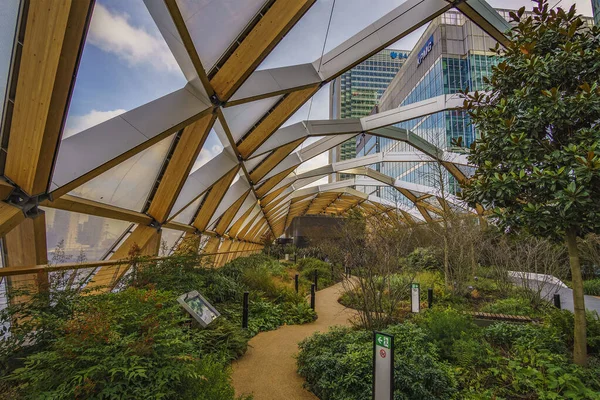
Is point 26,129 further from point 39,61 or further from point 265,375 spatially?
point 265,375

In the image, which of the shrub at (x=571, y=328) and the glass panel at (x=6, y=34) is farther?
the shrub at (x=571, y=328)

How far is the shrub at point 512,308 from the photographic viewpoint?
23.0 ft

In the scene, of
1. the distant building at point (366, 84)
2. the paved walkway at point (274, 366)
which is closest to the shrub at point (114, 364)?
the paved walkway at point (274, 366)

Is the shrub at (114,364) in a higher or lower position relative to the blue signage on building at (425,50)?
lower

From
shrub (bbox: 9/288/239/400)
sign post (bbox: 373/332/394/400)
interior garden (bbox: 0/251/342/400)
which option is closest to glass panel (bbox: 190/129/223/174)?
interior garden (bbox: 0/251/342/400)

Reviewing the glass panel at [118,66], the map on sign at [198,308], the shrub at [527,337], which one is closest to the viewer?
the glass panel at [118,66]

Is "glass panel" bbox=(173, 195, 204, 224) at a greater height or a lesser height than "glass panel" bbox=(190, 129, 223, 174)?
lesser

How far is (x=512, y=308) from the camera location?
24.0 feet

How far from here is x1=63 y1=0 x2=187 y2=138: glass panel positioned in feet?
12.8

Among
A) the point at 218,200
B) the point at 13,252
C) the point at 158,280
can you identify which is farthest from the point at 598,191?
the point at 218,200

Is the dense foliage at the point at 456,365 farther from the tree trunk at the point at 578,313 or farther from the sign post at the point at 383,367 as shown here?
the sign post at the point at 383,367

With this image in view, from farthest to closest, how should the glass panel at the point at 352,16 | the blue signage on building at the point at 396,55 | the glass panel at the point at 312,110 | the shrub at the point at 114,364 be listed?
the blue signage on building at the point at 396,55
the glass panel at the point at 312,110
the glass panel at the point at 352,16
the shrub at the point at 114,364

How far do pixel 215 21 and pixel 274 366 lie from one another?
220 inches

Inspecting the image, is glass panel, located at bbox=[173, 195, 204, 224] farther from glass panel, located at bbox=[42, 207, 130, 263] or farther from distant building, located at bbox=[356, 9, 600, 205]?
distant building, located at bbox=[356, 9, 600, 205]
